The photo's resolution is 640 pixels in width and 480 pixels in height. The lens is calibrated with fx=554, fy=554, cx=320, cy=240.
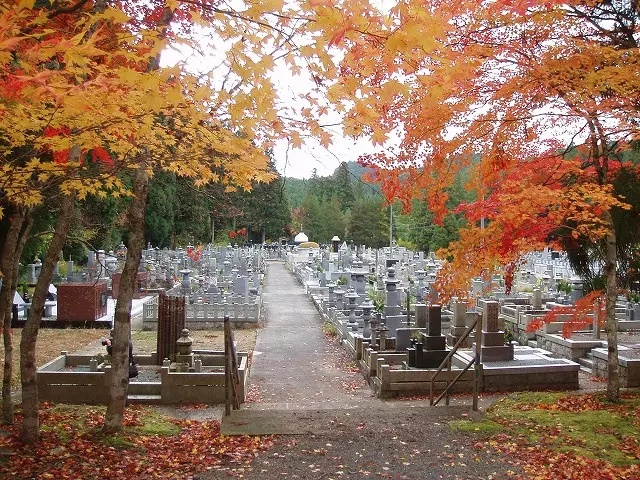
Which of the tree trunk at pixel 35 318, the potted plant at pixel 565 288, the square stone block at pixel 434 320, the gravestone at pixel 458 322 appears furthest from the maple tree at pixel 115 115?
the potted plant at pixel 565 288

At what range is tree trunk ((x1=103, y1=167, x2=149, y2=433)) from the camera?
6.85 m

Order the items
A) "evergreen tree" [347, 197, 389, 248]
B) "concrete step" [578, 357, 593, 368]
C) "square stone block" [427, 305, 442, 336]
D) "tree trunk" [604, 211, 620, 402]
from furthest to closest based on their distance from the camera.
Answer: "evergreen tree" [347, 197, 389, 248], "concrete step" [578, 357, 593, 368], "square stone block" [427, 305, 442, 336], "tree trunk" [604, 211, 620, 402]

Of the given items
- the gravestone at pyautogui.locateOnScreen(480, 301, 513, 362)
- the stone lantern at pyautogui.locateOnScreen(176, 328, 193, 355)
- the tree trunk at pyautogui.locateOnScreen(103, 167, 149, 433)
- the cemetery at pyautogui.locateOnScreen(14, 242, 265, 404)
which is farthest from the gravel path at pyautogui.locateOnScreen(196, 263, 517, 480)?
the gravestone at pyautogui.locateOnScreen(480, 301, 513, 362)

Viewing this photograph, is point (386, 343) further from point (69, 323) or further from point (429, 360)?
point (69, 323)

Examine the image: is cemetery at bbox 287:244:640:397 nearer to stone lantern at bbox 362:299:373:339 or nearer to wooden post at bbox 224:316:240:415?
stone lantern at bbox 362:299:373:339

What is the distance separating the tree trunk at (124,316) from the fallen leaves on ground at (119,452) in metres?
0.33

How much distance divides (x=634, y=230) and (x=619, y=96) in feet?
12.1

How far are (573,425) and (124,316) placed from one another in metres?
6.08

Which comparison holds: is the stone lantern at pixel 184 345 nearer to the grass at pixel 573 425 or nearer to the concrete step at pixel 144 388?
the concrete step at pixel 144 388

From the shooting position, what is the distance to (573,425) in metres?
7.46

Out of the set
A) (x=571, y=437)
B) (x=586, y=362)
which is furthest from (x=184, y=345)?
(x=586, y=362)

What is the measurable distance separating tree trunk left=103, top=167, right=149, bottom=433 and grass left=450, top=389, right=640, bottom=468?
14.0 feet

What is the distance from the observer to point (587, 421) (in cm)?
761

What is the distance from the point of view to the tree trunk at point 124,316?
22.5 ft
